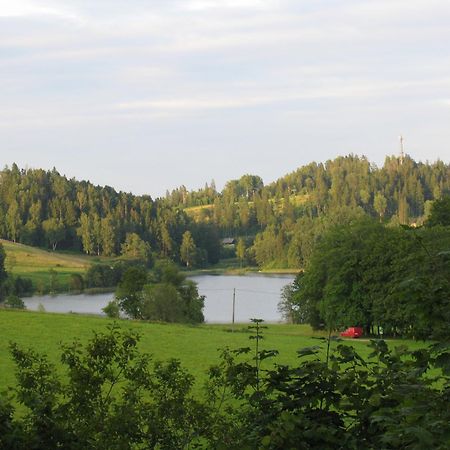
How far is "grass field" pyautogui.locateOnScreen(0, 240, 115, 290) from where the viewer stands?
122438 millimetres

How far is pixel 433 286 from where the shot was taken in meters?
4.36

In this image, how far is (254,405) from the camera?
5.35 metres

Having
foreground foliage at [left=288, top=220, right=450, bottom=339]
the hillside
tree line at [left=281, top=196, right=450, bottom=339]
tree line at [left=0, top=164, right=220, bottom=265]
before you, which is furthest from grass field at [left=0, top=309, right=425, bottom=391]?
tree line at [left=0, top=164, right=220, bottom=265]

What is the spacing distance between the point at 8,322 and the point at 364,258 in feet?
79.0

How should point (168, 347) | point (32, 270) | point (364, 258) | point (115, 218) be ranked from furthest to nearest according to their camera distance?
point (115, 218) → point (32, 270) → point (364, 258) → point (168, 347)

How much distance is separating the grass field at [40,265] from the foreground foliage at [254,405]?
A: 10723cm

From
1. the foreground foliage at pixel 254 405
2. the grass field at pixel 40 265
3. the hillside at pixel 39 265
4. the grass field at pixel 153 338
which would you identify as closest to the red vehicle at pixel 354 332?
the grass field at pixel 153 338

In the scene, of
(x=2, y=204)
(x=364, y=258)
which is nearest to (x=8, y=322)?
(x=364, y=258)

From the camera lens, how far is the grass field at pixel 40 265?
122 meters

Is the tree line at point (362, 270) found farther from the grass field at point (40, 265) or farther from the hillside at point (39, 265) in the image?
the hillside at point (39, 265)

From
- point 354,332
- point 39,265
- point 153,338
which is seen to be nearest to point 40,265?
point 39,265

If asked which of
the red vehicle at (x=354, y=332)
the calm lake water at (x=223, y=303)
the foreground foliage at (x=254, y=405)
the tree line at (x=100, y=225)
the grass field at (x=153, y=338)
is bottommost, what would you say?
the calm lake water at (x=223, y=303)

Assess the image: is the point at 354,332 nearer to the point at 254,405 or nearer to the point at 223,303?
the point at 223,303

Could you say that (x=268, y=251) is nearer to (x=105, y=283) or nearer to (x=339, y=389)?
(x=105, y=283)
